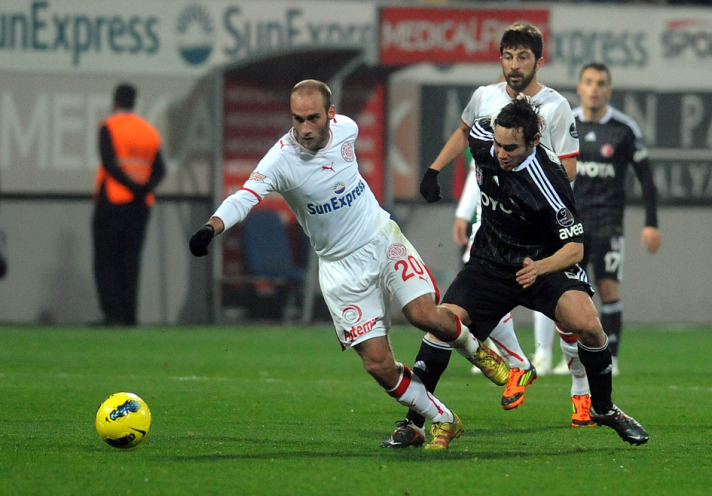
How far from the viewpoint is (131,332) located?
47.2ft

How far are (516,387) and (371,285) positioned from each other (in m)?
1.43

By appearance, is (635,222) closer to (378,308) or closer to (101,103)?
(101,103)

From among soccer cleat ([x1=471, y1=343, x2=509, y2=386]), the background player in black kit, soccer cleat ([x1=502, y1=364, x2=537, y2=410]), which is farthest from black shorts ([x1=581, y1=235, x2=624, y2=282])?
soccer cleat ([x1=471, y1=343, x2=509, y2=386])

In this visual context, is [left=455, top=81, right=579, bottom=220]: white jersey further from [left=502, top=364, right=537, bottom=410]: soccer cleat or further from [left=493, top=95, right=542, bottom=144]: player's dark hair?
[left=502, top=364, right=537, bottom=410]: soccer cleat

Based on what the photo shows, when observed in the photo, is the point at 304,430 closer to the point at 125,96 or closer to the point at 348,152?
the point at 348,152

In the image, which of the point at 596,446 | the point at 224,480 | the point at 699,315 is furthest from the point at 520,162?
the point at 699,315

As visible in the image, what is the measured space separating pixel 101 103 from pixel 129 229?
1766 millimetres

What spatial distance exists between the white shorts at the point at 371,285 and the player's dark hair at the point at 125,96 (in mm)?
8313

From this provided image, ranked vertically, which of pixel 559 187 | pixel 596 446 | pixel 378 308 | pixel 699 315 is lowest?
pixel 699 315

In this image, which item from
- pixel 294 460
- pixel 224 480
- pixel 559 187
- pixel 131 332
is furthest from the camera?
pixel 131 332

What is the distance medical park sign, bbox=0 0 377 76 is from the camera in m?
15.5

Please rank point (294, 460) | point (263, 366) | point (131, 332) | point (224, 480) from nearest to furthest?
point (224, 480) < point (294, 460) < point (263, 366) < point (131, 332)

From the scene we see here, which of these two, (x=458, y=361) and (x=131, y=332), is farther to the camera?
(x=131, y=332)

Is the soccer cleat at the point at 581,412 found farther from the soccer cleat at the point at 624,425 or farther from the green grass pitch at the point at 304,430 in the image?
the soccer cleat at the point at 624,425
